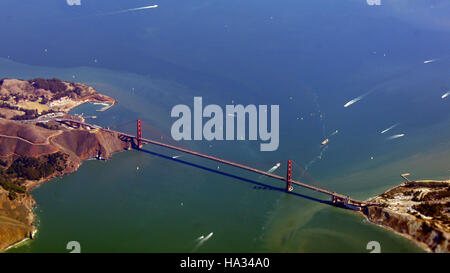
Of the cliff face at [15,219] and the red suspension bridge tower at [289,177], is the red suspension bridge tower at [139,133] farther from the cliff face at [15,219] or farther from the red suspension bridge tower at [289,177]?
the red suspension bridge tower at [289,177]

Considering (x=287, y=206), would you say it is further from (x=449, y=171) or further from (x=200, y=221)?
(x=449, y=171)

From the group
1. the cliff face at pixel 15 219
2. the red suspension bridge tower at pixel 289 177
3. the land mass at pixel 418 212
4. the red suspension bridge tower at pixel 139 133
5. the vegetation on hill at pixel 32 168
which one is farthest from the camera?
the red suspension bridge tower at pixel 139 133

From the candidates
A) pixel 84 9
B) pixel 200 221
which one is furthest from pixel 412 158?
pixel 84 9

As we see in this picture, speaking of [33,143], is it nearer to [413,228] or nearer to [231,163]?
[231,163]

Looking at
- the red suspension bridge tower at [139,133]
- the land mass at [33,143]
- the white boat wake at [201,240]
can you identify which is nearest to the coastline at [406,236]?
the white boat wake at [201,240]

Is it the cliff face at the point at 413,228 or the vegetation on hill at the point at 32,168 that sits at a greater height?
the vegetation on hill at the point at 32,168

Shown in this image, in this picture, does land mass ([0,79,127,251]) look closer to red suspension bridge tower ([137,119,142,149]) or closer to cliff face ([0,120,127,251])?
cliff face ([0,120,127,251])

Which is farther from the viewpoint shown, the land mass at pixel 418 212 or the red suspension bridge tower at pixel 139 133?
the red suspension bridge tower at pixel 139 133
